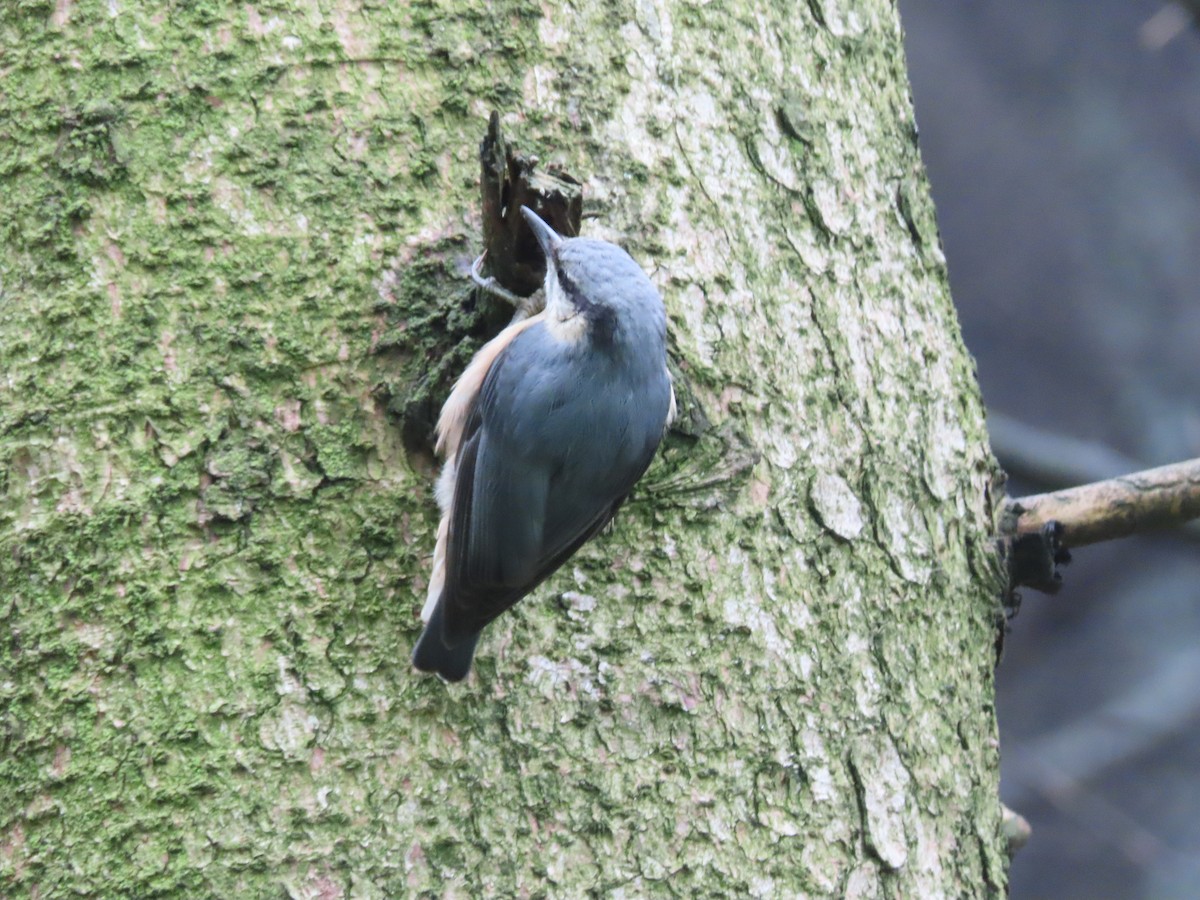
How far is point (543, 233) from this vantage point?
1.61 metres

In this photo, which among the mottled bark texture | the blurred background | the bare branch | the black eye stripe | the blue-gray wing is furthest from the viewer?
the blurred background

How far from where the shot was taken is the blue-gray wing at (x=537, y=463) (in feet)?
5.16

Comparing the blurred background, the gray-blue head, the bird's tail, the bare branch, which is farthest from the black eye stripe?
the blurred background

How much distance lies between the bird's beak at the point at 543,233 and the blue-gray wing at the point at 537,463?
0.59ft

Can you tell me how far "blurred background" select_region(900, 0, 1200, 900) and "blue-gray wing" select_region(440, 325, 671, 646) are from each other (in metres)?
3.20

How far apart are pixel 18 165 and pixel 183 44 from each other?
0.89 ft

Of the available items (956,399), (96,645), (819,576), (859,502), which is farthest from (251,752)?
(956,399)

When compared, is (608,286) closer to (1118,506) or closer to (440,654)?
(440,654)

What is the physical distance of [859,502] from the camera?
1.77 meters

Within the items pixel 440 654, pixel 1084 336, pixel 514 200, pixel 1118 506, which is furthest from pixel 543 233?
pixel 1084 336

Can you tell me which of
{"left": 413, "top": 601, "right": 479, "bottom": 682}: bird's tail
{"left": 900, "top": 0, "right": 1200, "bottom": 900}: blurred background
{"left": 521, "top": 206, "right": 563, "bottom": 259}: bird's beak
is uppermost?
{"left": 521, "top": 206, "right": 563, "bottom": 259}: bird's beak

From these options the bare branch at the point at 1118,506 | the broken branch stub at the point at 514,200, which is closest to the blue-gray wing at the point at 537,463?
the broken branch stub at the point at 514,200

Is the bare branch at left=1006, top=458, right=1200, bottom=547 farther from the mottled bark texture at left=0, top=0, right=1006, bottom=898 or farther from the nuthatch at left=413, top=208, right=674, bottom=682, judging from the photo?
the nuthatch at left=413, top=208, right=674, bottom=682

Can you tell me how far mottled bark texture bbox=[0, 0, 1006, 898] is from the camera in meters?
1.47
